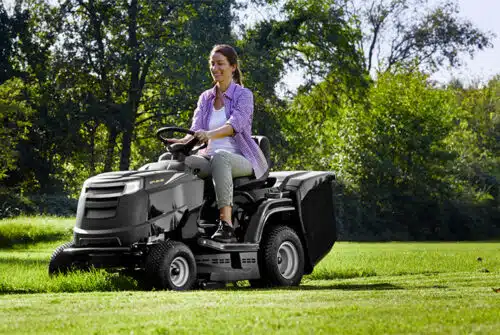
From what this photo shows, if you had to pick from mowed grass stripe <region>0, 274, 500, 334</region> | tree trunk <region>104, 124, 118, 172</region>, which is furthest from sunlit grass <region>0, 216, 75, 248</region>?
mowed grass stripe <region>0, 274, 500, 334</region>

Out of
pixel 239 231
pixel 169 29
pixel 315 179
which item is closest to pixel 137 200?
pixel 239 231

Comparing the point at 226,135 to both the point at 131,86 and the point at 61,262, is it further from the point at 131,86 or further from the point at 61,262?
the point at 131,86

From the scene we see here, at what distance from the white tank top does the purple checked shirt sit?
0.15ft

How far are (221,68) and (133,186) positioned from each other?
163cm

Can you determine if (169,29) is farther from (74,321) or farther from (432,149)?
(74,321)

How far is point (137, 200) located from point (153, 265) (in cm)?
61

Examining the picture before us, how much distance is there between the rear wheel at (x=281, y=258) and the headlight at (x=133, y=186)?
1.74 metres

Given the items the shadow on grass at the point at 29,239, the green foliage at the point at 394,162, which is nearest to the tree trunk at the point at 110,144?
the green foliage at the point at 394,162

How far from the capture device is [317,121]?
44.6 meters

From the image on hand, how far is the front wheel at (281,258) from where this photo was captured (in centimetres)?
1061

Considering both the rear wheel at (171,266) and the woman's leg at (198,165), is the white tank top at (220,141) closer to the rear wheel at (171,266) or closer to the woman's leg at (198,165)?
the woman's leg at (198,165)

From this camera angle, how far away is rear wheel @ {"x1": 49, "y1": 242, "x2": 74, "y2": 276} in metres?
10.1

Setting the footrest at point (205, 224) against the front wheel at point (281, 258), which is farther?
the front wheel at point (281, 258)

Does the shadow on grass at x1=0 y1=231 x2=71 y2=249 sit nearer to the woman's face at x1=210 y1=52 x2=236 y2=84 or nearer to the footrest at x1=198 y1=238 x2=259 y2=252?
the footrest at x1=198 y1=238 x2=259 y2=252
